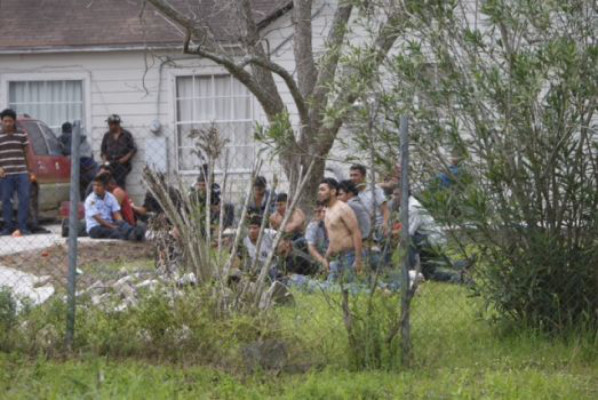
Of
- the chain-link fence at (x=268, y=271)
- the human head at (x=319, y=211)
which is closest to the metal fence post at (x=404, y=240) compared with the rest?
the chain-link fence at (x=268, y=271)

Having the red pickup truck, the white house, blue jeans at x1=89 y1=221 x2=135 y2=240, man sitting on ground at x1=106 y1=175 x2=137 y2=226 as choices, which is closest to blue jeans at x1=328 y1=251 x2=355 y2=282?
blue jeans at x1=89 y1=221 x2=135 y2=240

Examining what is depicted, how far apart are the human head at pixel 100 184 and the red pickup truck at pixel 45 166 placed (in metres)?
1.54

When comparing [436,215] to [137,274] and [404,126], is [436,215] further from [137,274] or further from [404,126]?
[137,274]

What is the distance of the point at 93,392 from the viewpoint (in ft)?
25.4

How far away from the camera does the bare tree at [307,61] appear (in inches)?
385

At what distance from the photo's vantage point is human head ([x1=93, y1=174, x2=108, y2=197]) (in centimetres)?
1667

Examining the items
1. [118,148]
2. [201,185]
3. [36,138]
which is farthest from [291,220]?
[36,138]

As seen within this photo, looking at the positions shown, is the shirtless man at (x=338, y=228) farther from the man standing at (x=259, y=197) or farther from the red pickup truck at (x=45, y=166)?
the red pickup truck at (x=45, y=166)

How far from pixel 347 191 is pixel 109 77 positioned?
32.4 ft

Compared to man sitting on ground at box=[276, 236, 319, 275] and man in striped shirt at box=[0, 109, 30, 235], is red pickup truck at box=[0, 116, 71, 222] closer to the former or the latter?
man in striped shirt at box=[0, 109, 30, 235]

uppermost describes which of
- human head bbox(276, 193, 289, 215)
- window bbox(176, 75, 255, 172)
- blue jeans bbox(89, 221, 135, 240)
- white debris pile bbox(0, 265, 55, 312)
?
window bbox(176, 75, 255, 172)

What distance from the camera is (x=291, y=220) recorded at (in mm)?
11211

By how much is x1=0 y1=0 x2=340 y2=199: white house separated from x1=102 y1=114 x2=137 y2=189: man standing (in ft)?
3.98

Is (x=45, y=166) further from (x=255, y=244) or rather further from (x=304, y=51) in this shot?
(x=255, y=244)
